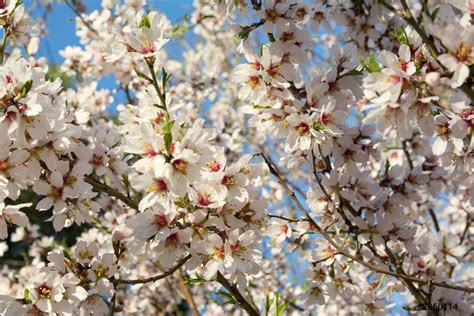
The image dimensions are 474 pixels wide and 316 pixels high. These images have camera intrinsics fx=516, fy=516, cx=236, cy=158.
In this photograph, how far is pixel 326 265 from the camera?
2.58m

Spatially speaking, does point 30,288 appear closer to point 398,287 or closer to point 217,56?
point 398,287

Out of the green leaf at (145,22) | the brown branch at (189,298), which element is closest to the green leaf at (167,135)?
the green leaf at (145,22)

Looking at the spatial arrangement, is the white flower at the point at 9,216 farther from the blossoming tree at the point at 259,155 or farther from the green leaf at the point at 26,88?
the green leaf at the point at 26,88

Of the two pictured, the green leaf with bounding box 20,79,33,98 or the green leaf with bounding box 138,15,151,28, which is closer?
the green leaf with bounding box 20,79,33,98

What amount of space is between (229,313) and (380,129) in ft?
20.8

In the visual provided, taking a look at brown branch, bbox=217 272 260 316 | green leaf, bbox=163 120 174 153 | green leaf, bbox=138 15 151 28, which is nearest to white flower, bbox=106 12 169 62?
green leaf, bbox=138 15 151 28

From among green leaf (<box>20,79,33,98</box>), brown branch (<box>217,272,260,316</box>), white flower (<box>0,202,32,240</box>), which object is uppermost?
green leaf (<box>20,79,33,98</box>)

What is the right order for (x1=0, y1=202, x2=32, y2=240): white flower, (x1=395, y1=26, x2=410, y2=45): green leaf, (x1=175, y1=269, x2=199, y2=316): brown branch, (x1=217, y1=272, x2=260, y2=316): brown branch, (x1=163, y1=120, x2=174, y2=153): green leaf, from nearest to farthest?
(x1=163, y1=120, x2=174, y2=153): green leaf → (x1=395, y1=26, x2=410, y2=45): green leaf → (x1=0, y1=202, x2=32, y2=240): white flower → (x1=217, y1=272, x2=260, y2=316): brown branch → (x1=175, y1=269, x2=199, y2=316): brown branch

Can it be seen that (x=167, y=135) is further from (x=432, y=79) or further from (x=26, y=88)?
(x=432, y=79)

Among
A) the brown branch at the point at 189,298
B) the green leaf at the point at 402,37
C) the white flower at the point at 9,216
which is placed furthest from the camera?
the brown branch at the point at 189,298

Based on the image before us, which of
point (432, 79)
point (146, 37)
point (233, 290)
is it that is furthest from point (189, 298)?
point (432, 79)

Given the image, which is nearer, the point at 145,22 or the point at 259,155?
the point at 145,22

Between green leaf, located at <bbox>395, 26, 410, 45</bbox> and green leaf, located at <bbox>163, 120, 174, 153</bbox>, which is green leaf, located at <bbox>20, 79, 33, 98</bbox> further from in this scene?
green leaf, located at <bbox>395, 26, 410, 45</bbox>

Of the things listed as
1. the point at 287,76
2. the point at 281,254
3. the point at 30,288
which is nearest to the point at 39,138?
the point at 30,288
